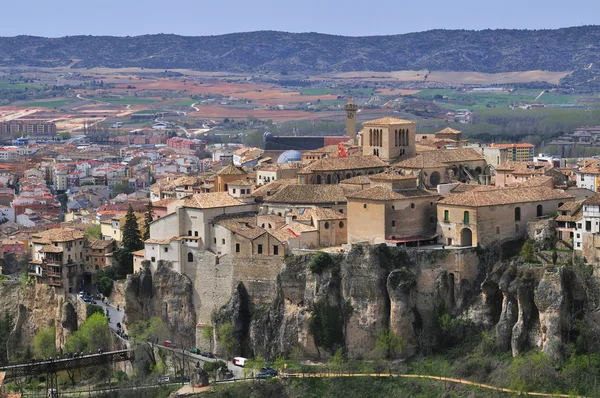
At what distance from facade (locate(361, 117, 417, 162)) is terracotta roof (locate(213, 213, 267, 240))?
8771 mm

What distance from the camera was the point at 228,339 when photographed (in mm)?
56094

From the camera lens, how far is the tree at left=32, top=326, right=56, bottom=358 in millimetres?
61000

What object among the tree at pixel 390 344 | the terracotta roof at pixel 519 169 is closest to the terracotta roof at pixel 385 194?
the tree at pixel 390 344

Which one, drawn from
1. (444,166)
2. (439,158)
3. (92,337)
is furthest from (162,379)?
(439,158)

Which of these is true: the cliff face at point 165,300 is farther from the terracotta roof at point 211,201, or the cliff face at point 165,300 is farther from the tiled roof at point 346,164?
the tiled roof at point 346,164

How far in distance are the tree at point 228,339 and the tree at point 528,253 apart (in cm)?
1225

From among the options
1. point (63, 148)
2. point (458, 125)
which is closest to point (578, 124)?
point (458, 125)

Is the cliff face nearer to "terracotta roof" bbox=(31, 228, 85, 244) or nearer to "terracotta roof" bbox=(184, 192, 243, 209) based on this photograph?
"terracotta roof" bbox=(184, 192, 243, 209)

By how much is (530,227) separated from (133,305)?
1742 centimetres

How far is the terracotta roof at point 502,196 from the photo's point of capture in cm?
5359

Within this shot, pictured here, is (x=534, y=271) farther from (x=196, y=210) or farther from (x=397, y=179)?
(x=196, y=210)

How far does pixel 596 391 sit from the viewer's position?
1864 inches

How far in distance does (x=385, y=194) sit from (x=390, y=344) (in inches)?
244

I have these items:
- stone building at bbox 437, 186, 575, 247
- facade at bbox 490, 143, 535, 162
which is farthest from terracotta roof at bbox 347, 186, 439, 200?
facade at bbox 490, 143, 535, 162
